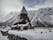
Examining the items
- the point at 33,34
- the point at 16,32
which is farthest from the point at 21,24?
the point at 33,34

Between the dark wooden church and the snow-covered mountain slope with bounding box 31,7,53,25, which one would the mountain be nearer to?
the dark wooden church

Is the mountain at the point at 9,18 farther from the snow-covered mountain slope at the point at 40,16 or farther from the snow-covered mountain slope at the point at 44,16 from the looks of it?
the snow-covered mountain slope at the point at 44,16

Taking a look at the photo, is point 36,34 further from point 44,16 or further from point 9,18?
point 9,18

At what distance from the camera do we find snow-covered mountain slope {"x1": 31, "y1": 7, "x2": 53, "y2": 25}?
166 centimetres

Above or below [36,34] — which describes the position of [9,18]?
above

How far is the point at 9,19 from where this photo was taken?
1.87 meters

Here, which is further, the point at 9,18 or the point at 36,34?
the point at 9,18

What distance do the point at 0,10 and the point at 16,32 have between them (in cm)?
47

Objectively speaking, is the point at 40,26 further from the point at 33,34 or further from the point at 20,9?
the point at 20,9

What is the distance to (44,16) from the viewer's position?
5.56 feet

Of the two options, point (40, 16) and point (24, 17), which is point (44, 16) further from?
point (24, 17)

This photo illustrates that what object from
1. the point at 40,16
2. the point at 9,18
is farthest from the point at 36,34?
the point at 9,18

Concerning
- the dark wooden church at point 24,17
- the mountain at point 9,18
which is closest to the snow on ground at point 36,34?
the dark wooden church at point 24,17

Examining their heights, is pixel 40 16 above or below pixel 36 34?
above
